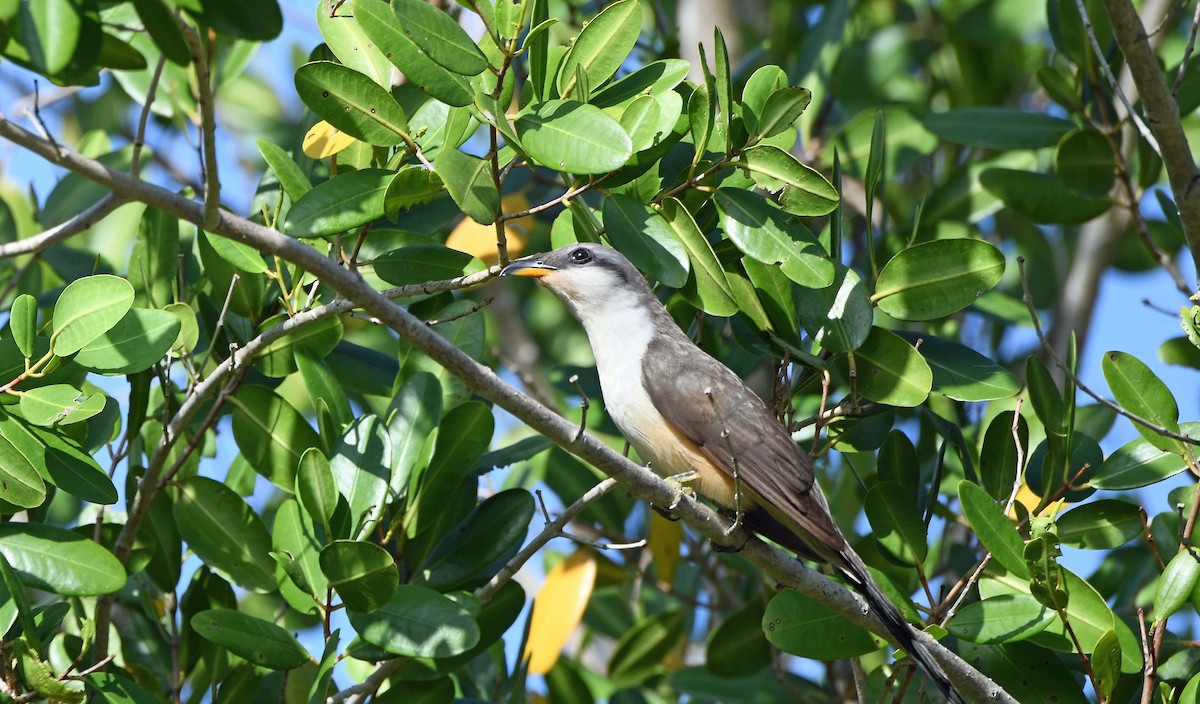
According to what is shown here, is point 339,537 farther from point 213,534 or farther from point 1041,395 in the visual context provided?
point 1041,395

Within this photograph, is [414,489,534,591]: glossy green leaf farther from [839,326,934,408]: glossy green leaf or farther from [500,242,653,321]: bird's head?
[839,326,934,408]: glossy green leaf

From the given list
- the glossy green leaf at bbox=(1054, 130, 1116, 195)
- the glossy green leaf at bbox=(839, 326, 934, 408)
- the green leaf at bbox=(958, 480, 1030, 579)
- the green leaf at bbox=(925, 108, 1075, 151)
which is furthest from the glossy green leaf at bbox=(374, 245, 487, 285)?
the glossy green leaf at bbox=(1054, 130, 1116, 195)

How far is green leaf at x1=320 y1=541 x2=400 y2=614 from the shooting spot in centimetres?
394

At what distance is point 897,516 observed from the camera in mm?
4672

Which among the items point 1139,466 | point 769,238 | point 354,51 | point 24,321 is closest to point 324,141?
point 354,51

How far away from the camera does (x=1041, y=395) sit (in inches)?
181

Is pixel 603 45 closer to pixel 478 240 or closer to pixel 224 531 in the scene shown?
pixel 478 240

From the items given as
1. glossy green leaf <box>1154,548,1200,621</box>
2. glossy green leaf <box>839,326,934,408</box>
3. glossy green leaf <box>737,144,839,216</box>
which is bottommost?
glossy green leaf <box>1154,548,1200,621</box>

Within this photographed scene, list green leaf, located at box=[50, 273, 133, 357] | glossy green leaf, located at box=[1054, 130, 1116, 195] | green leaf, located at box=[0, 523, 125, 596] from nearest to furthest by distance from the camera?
green leaf, located at box=[50, 273, 133, 357]
green leaf, located at box=[0, 523, 125, 596]
glossy green leaf, located at box=[1054, 130, 1116, 195]

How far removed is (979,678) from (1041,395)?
1.15 meters

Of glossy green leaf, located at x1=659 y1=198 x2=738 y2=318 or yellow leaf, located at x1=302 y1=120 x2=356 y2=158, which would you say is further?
glossy green leaf, located at x1=659 y1=198 x2=738 y2=318

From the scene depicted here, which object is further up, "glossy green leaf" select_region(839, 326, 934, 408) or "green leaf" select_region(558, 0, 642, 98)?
"green leaf" select_region(558, 0, 642, 98)

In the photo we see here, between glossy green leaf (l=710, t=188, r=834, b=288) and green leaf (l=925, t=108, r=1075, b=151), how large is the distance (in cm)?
210

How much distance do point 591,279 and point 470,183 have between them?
1944 millimetres
